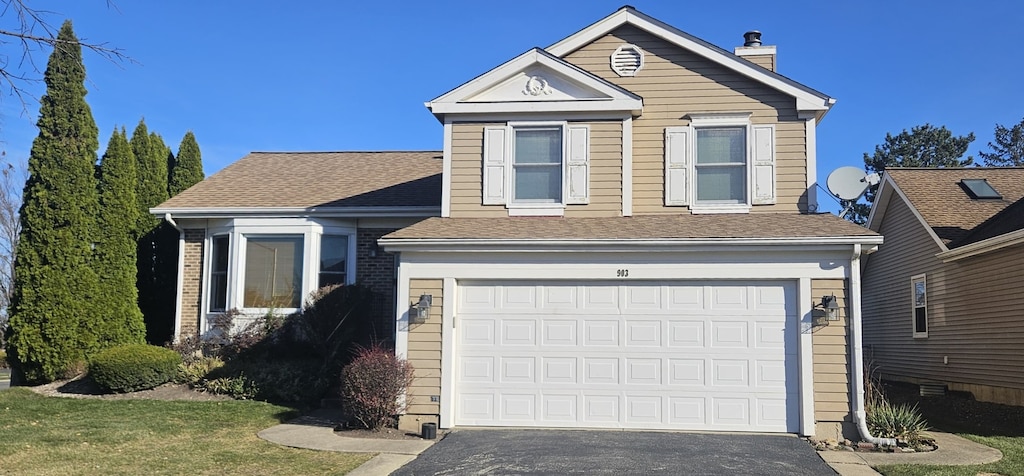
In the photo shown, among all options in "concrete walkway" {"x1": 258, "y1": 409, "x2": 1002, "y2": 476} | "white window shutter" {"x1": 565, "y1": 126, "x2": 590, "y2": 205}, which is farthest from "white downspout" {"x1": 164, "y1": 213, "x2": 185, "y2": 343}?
"white window shutter" {"x1": 565, "y1": 126, "x2": 590, "y2": 205}

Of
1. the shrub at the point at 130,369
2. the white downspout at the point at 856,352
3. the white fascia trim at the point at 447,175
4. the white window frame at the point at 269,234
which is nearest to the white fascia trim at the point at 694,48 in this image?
the white fascia trim at the point at 447,175

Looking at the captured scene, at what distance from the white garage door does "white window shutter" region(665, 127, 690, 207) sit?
1798mm

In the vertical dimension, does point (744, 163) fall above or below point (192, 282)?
above

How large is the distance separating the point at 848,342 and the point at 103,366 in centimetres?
1180

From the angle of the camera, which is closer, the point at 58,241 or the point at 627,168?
the point at 627,168

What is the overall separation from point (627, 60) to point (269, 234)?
7.61 meters

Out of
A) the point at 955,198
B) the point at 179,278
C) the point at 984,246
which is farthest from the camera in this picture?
the point at 955,198

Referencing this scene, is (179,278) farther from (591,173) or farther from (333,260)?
(591,173)

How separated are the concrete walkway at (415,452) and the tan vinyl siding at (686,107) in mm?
3947

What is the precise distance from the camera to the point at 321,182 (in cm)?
1780

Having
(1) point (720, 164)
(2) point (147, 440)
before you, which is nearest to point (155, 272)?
(2) point (147, 440)

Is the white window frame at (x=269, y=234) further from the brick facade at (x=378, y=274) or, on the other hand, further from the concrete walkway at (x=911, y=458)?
the concrete walkway at (x=911, y=458)

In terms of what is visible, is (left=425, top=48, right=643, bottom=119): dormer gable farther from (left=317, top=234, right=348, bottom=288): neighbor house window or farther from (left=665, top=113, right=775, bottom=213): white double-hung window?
(left=317, top=234, right=348, bottom=288): neighbor house window

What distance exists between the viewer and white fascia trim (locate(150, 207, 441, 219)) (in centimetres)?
1592
